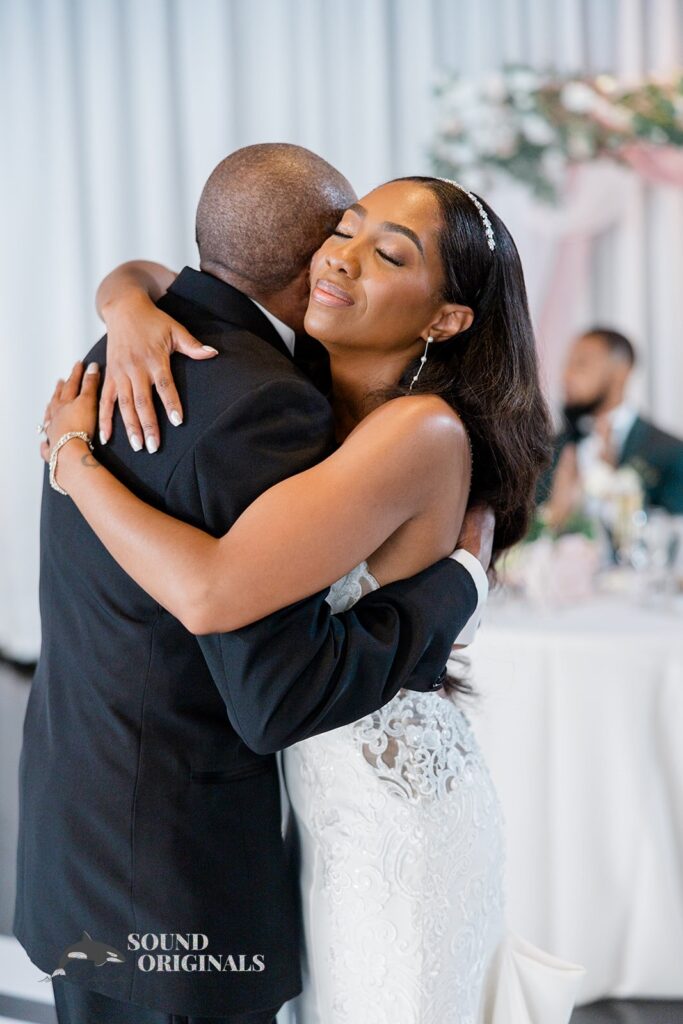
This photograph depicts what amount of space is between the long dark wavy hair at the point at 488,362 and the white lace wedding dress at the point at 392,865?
0.27m

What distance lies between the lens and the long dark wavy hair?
5.37ft

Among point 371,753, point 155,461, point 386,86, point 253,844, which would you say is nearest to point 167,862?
point 253,844

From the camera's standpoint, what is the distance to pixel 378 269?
1.61 metres

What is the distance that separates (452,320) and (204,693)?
63cm

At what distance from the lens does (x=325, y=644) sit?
54.5 inches

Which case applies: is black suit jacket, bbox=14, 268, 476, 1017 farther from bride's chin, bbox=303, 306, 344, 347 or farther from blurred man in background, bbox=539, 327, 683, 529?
blurred man in background, bbox=539, 327, 683, 529

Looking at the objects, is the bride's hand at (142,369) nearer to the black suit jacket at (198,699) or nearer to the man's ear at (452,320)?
the black suit jacket at (198,699)

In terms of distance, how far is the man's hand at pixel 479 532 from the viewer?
166 centimetres

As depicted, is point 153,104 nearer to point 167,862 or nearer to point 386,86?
point 386,86

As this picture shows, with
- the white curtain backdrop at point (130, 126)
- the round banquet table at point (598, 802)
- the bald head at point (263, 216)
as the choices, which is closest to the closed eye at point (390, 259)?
the bald head at point (263, 216)

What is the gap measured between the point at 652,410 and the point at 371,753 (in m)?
4.67

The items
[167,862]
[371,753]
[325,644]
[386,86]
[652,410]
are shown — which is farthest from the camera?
[386,86]

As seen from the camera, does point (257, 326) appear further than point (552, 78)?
No

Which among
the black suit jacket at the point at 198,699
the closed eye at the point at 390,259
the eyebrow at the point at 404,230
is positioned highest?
the eyebrow at the point at 404,230
